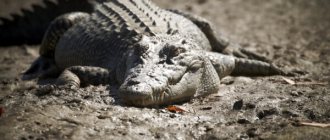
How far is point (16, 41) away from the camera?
8.89 meters

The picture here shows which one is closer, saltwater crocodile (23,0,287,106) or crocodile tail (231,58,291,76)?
saltwater crocodile (23,0,287,106)

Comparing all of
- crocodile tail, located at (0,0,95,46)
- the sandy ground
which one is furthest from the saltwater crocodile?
crocodile tail, located at (0,0,95,46)

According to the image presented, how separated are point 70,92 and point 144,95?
3.25ft

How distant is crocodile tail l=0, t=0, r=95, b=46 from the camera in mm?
8656

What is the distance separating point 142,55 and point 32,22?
4.15m

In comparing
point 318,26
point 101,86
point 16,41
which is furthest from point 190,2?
point 101,86

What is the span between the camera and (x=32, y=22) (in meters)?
8.78

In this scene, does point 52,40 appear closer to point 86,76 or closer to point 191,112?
point 86,76

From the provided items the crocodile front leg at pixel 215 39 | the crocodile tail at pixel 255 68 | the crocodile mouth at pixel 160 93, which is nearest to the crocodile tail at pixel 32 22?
the crocodile front leg at pixel 215 39

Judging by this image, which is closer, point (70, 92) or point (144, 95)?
point (144, 95)

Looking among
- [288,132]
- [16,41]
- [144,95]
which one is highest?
[16,41]

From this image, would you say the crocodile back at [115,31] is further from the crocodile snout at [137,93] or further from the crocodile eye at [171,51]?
the crocodile snout at [137,93]

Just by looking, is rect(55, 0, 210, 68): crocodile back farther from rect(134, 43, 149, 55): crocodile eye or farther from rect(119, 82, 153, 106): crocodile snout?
rect(119, 82, 153, 106): crocodile snout

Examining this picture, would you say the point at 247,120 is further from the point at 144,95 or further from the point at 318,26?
the point at 318,26
